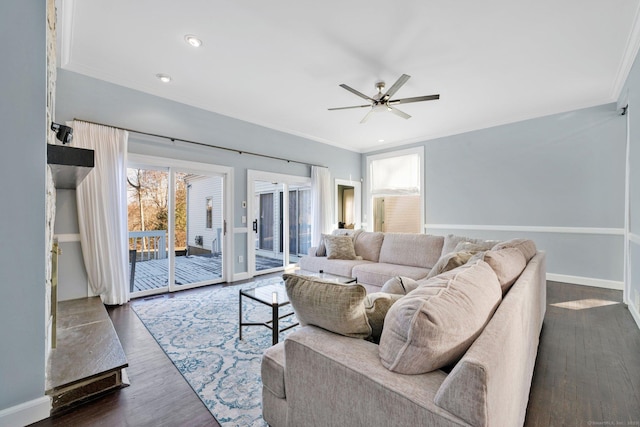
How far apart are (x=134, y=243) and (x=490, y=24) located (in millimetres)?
4939

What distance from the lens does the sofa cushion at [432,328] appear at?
94 centimetres

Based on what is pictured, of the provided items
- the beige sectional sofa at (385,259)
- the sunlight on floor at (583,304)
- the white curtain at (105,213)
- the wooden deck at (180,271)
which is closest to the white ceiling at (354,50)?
the white curtain at (105,213)

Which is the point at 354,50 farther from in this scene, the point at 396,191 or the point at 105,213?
the point at 396,191

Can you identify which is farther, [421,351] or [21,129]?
[21,129]

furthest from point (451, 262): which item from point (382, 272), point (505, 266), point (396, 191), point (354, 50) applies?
point (396, 191)

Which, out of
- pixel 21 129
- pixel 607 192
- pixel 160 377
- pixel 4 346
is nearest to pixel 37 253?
pixel 4 346

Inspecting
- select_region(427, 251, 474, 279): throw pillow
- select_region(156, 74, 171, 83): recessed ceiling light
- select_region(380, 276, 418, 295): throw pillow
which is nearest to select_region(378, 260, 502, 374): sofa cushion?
select_region(380, 276, 418, 295): throw pillow

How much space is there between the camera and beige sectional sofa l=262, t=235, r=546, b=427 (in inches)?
31.2

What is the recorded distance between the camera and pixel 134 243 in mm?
4035

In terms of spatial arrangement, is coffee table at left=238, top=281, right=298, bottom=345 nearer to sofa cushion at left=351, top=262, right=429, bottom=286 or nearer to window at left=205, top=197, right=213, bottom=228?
sofa cushion at left=351, top=262, right=429, bottom=286

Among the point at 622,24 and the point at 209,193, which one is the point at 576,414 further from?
Answer: the point at 209,193

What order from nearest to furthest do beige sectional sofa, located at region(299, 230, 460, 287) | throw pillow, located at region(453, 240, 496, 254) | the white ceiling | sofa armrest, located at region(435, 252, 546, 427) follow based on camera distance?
sofa armrest, located at region(435, 252, 546, 427) → the white ceiling → throw pillow, located at region(453, 240, 496, 254) → beige sectional sofa, located at region(299, 230, 460, 287)

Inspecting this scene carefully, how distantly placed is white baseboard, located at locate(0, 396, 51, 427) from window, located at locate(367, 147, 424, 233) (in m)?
6.03

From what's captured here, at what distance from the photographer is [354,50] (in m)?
2.99
